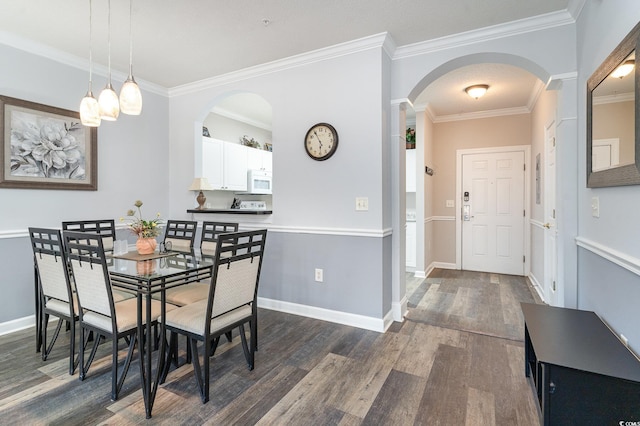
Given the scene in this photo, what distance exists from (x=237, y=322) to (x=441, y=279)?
12.1 ft

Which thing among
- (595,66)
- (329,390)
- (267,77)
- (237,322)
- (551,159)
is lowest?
(329,390)

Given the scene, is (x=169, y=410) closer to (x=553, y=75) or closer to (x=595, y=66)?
(x=595, y=66)

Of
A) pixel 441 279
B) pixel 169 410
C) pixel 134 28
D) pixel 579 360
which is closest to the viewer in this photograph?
pixel 579 360

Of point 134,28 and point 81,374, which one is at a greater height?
point 134,28

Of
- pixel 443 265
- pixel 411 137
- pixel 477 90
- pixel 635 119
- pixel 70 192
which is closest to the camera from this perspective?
pixel 635 119

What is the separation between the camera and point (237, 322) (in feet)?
7.05

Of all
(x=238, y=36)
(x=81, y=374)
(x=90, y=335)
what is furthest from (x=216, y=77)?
(x=81, y=374)

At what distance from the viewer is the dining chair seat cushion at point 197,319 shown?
6.44ft

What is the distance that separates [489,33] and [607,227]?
72.5 inches

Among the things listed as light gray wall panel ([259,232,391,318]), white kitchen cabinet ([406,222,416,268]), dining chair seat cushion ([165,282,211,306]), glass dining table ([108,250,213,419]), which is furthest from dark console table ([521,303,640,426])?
white kitchen cabinet ([406,222,416,268])

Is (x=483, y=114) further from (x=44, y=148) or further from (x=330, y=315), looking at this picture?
(x=44, y=148)

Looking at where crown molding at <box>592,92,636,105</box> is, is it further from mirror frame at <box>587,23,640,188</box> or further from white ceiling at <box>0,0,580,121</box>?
white ceiling at <box>0,0,580,121</box>

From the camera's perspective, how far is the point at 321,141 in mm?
3234

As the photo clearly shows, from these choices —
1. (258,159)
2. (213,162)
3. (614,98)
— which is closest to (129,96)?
(213,162)
